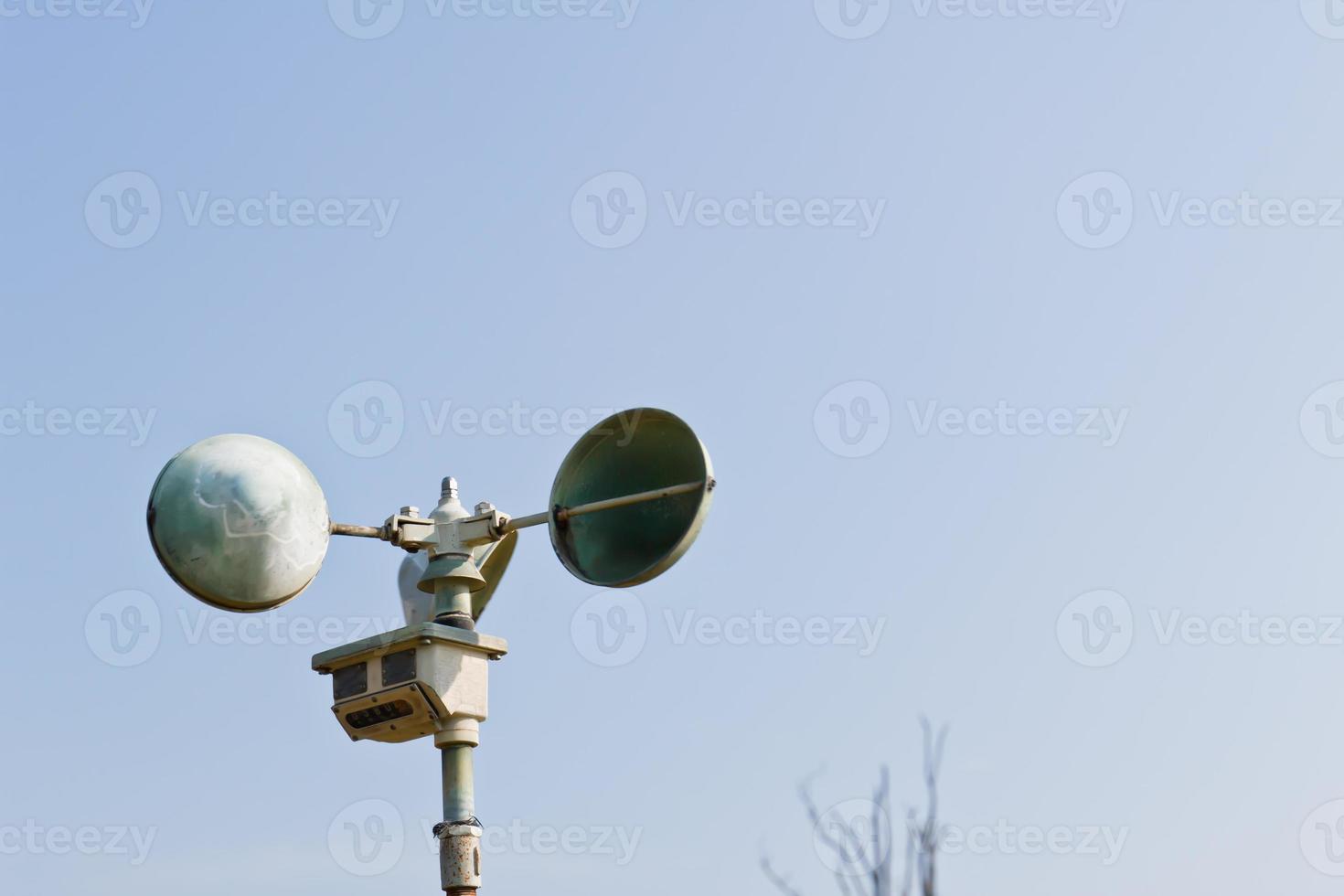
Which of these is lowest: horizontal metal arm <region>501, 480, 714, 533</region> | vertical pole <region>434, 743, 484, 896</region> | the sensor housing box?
vertical pole <region>434, 743, 484, 896</region>

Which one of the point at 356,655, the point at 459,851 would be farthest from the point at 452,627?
the point at 459,851

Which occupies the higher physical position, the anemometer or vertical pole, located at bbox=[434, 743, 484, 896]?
the anemometer

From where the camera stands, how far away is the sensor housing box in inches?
389

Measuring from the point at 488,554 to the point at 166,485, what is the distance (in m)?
1.93

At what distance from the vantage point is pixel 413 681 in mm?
9867

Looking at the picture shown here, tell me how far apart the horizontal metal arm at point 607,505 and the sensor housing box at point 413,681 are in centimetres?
66

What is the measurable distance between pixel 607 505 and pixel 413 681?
1.37 metres

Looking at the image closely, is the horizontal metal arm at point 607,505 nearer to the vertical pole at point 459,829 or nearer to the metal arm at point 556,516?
the metal arm at point 556,516

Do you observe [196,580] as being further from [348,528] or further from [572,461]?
[572,461]

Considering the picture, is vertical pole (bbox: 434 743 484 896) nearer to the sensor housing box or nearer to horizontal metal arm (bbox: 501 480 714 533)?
the sensor housing box

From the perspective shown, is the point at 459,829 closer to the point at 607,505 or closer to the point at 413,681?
the point at 413,681

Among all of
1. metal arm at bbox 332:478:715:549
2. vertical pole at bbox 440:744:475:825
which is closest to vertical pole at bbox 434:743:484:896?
vertical pole at bbox 440:744:475:825

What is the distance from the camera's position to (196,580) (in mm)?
9805

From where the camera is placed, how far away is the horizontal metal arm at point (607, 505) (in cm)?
995
